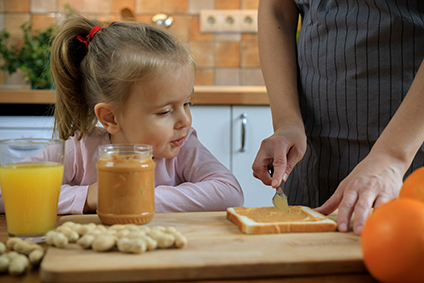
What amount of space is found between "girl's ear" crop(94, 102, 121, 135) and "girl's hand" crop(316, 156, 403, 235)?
639mm

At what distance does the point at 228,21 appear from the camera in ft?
9.36

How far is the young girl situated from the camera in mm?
1062

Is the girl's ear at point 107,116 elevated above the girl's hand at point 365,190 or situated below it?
above

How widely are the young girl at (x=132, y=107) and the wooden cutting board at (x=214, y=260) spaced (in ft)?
1.15

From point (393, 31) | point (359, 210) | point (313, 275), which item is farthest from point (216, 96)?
point (313, 275)

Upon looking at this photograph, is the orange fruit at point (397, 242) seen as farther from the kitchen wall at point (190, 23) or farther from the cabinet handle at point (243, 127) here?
the kitchen wall at point (190, 23)

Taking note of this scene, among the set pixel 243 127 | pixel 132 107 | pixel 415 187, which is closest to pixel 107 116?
pixel 132 107

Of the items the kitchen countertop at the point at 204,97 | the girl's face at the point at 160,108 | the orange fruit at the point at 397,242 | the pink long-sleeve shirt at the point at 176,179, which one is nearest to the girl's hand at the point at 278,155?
the pink long-sleeve shirt at the point at 176,179

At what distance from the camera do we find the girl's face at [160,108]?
110 cm

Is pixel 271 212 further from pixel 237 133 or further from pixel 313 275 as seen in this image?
pixel 237 133

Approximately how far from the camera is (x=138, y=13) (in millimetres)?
2834

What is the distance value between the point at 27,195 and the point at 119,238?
7.9 inches

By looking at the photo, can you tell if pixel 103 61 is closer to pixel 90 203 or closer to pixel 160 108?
pixel 160 108

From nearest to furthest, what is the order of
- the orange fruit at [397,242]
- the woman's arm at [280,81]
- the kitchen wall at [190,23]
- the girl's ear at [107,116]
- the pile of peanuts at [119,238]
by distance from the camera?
the orange fruit at [397,242] → the pile of peanuts at [119,238] → the woman's arm at [280,81] → the girl's ear at [107,116] → the kitchen wall at [190,23]
